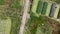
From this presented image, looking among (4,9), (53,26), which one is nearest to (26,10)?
(4,9)

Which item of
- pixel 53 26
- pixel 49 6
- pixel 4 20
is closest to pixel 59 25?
pixel 53 26

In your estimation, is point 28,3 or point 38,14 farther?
point 38,14

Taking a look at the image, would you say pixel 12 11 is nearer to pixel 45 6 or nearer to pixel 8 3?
pixel 8 3

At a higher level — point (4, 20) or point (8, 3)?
point (8, 3)

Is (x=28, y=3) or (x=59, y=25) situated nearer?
(x=28, y=3)

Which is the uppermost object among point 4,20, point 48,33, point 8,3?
point 8,3

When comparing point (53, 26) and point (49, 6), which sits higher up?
point (49, 6)

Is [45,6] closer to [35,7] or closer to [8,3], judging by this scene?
[35,7]
